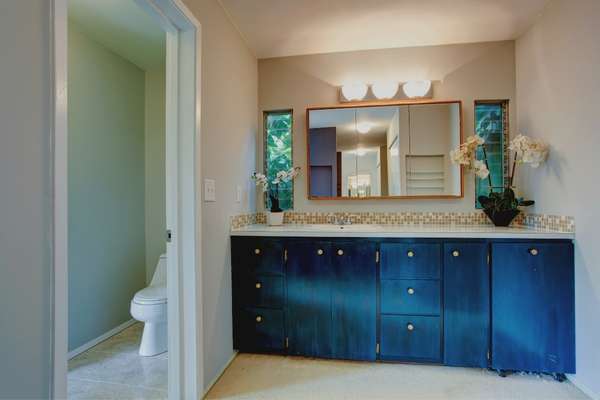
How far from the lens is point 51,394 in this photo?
2.75 feet

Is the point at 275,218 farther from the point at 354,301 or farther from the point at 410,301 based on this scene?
the point at 410,301

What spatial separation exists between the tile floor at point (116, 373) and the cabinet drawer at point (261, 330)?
0.54m

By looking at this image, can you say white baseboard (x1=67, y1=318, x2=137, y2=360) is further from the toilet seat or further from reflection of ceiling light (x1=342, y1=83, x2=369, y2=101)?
reflection of ceiling light (x1=342, y1=83, x2=369, y2=101)

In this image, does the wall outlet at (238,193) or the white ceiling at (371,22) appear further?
the wall outlet at (238,193)

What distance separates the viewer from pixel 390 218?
2434mm

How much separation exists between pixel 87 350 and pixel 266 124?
87.4 inches

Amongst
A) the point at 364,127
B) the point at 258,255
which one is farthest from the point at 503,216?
the point at 258,255

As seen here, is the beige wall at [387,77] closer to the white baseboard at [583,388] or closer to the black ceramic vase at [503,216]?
the black ceramic vase at [503,216]

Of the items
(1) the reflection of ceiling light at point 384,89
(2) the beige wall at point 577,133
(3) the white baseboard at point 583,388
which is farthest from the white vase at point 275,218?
(3) the white baseboard at point 583,388

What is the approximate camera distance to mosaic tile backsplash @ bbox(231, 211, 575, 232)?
2.21 m

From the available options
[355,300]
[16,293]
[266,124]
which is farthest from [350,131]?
[16,293]

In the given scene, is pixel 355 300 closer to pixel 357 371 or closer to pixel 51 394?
pixel 357 371

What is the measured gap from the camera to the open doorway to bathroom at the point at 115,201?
197cm

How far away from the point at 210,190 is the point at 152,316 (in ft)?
3.38
